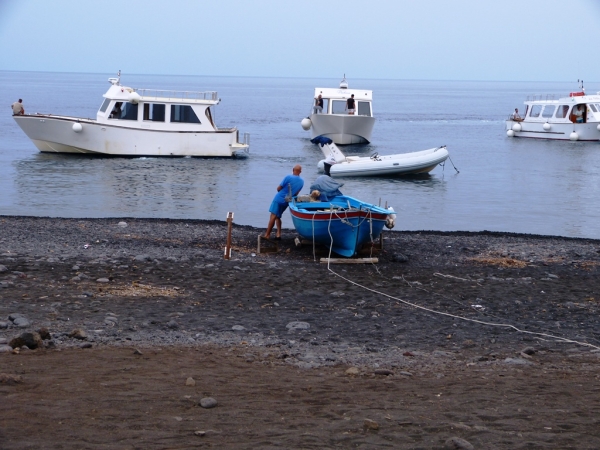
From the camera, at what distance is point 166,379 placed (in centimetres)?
626

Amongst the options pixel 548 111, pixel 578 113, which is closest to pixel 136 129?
pixel 578 113

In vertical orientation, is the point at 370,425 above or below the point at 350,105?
below

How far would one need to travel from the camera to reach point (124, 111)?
3033 cm

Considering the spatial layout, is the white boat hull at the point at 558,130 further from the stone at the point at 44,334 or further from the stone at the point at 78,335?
the stone at the point at 44,334

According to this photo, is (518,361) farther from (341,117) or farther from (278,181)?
(341,117)

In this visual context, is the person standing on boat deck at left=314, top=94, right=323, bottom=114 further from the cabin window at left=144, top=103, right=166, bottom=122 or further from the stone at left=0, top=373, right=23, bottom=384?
the stone at left=0, top=373, right=23, bottom=384

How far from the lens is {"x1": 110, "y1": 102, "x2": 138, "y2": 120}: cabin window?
98.4 feet

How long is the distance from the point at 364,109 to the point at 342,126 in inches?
64.8

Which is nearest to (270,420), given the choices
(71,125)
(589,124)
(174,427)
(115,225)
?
(174,427)

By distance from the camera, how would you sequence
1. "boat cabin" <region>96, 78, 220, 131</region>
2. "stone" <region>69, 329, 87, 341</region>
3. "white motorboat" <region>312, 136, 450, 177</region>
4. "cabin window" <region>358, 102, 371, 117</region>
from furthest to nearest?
"cabin window" <region>358, 102, 371, 117</region> → "boat cabin" <region>96, 78, 220, 131</region> → "white motorboat" <region>312, 136, 450, 177</region> → "stone" <region>69, 329, 87, 341</region>

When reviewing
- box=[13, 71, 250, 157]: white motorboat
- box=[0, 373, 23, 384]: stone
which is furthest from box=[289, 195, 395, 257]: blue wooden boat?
box=[13, 71, 250, 157]: white motorboat

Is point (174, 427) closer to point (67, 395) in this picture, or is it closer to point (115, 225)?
point (67, 395)

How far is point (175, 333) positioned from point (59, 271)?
3405 millimetres

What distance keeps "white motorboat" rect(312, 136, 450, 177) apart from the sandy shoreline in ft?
43.3
